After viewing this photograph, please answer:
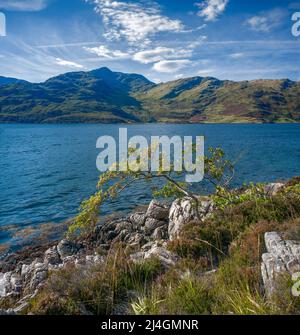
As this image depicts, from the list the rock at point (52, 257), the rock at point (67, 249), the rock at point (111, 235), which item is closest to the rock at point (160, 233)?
the rock at point (111, 235)

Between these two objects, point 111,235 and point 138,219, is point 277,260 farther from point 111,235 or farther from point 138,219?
point 138,219

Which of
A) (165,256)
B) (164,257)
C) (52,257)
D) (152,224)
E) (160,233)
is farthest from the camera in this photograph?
(152,224)

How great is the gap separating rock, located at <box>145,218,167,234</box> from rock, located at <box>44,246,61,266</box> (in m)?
6.94

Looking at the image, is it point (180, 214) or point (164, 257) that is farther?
point (180, 214)

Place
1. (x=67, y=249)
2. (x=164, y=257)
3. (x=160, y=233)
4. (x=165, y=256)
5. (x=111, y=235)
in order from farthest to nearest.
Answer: (x=111, y=235) → (x=160, y=233) → (x=67, y=249) → (x=165, y=256) → (x=164, y=257)

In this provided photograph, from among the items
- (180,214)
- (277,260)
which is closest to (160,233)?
(180,214)

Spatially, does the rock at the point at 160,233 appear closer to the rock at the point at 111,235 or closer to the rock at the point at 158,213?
the rock at the point at 158,213

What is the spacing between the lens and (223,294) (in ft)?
20.4

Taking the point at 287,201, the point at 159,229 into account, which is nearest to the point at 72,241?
the point at 159,229

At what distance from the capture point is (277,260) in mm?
A: 7125

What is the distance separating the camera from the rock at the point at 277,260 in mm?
6488

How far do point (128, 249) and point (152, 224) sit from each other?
12.7 m

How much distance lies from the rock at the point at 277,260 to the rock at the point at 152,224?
15525 millimetres

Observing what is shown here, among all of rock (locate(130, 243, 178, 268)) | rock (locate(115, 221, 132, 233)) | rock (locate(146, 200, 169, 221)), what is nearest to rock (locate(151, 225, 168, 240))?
rock (locate(146, 200, 169, 221))
